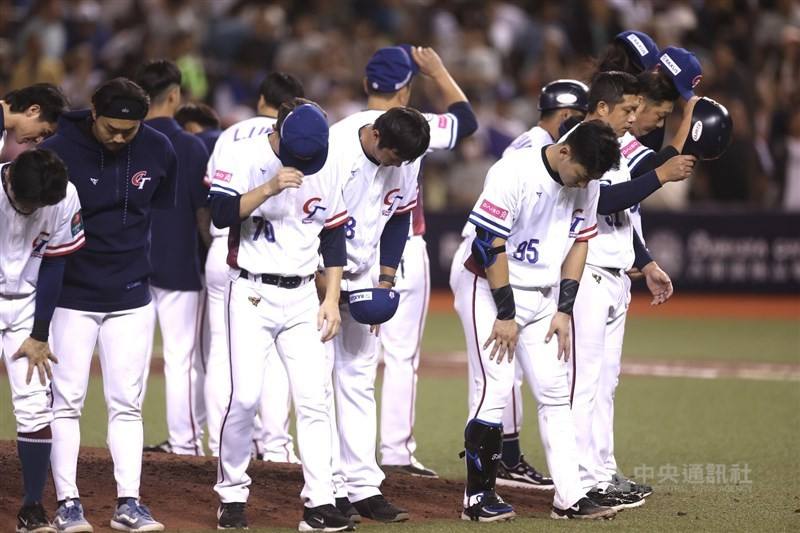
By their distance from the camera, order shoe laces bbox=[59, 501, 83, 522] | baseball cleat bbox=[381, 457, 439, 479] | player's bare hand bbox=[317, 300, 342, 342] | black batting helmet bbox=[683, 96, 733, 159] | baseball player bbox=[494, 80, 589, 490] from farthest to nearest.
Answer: baseball cleat bbox=[381, 457, 439, 479], baseball player bbox=[494, 80, 589, 490], black batting helmet bbox=[683, 96, 733, 159], player's bare hand bbox=[317, 300, 342, 342], shoe laces bbox=[59, 501, 83, 522]

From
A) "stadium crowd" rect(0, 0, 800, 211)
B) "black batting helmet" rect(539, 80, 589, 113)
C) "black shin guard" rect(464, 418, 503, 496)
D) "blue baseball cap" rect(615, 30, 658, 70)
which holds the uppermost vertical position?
"stadium crowd" rect(0, 0, 800, 211)

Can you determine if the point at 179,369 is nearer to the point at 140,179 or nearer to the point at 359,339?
the point at 359,339

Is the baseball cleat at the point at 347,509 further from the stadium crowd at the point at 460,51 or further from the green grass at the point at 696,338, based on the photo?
the stadium crowd at the point at 460,51

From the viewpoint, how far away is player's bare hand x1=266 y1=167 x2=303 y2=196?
545 cm

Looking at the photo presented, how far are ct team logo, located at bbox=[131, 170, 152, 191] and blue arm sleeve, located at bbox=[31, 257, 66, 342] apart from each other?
0.54 meters

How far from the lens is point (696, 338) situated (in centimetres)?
1316

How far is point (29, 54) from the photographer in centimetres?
1488

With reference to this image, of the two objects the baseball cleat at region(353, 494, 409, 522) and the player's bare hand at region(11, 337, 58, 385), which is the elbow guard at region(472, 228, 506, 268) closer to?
the baseball cleat at region(353, 494, 409, 522)

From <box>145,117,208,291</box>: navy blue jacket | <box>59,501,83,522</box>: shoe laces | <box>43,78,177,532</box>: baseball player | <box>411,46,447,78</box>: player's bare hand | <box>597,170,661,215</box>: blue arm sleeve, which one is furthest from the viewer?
<box>145,117,208,291</box>: navy blue jacket

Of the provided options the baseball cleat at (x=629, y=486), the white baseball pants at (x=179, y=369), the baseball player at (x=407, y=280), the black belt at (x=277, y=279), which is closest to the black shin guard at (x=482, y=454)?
the baseball cleat at (x=629, y=486)

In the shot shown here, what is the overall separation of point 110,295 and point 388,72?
7.55 ft

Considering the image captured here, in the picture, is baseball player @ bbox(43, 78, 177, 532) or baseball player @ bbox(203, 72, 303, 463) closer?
baseball player @ bbox(43, 78, 177, 532)

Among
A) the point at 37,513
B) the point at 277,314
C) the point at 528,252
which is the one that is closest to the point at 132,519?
the point at 37,513

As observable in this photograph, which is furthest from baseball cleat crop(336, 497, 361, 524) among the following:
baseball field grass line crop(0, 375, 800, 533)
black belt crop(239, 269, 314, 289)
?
black belt crop(239, 269, 314, 289)
